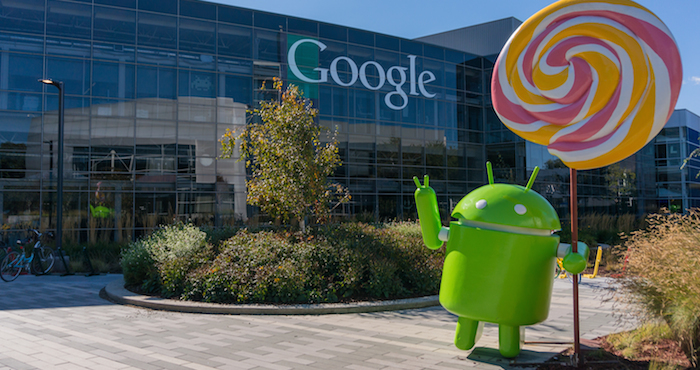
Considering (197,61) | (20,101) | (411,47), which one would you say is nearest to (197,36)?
(197,61)

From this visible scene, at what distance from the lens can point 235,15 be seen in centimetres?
2306

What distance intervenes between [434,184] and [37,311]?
2265cm

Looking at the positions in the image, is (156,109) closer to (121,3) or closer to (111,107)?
(111,107)

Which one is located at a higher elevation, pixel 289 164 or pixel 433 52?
pixel 433 52

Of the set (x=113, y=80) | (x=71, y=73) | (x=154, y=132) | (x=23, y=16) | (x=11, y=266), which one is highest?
(x=23, y=16)

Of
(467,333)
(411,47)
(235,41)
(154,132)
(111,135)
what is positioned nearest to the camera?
(467,333)

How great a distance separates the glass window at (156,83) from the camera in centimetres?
2103

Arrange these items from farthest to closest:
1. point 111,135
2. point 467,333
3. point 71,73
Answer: point 111,135 < point 71,73 < point 467,333

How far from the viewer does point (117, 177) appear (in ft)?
66.8

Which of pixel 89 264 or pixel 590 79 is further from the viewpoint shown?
pixel 89 264

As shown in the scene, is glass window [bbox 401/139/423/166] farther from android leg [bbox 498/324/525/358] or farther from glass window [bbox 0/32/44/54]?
android leg [bbox 498/324/525/358]

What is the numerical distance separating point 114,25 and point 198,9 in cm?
366

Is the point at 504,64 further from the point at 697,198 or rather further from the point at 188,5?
the point at 697,198

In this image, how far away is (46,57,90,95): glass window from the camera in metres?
19.8
